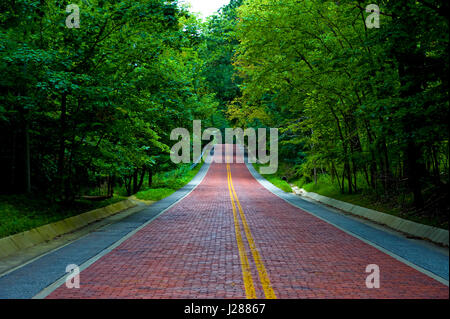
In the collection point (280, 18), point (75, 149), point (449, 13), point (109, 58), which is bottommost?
point (75, 149)

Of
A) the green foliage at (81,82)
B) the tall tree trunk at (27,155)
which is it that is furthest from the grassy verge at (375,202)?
the tall tree trunk at (27,155)

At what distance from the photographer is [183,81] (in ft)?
55.8

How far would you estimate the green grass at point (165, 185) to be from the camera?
2697 cm

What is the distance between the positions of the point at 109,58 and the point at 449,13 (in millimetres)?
11705

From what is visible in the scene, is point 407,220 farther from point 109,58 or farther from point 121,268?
point 109,58

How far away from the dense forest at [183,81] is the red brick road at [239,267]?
3.29 m

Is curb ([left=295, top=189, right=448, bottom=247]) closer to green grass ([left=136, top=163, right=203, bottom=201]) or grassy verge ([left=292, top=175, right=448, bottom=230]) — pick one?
grassy verge ([left=292, top=175, right=448, bottom=230])

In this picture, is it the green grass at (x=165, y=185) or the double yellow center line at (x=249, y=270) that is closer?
the double yellow center line at (x=249, y=270)

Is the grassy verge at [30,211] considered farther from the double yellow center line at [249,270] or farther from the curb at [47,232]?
the double yellow center line at [249,270]

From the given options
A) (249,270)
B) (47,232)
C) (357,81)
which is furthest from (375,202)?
(47,232)

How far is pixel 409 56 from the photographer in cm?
1070

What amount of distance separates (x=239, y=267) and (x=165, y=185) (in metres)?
27.8

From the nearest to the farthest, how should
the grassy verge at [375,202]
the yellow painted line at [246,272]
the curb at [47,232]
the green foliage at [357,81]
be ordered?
the yellow painted line at [246,272], the curb at [47,232], the green foliage at [357,81], the grassy verge at [375,202]
